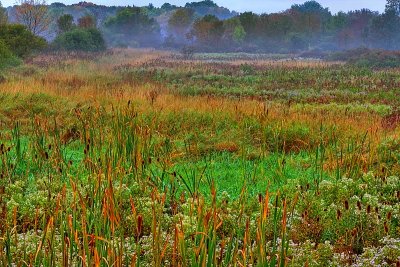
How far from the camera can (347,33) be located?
83812 millimetres

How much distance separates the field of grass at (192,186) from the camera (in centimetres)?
339

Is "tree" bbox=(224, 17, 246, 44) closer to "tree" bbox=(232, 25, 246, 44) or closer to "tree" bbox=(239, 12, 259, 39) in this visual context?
"tree" bbox=(232, 25, 246, 44)

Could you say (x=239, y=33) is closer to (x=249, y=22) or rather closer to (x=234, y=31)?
(x=234, y=31)

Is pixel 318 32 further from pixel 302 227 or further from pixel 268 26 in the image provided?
pixel 302 227

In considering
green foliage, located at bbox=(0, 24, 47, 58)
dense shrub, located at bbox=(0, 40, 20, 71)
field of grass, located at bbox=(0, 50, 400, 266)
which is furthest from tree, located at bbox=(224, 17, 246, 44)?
field of grass, located at bbox=(0, 50, 400, 266)

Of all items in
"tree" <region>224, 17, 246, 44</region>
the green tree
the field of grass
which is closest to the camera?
the field of grass

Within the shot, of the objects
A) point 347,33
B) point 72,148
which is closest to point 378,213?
point 72,148

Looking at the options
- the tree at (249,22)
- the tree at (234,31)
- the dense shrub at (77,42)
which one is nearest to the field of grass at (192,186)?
→ the dense shrub at (77,42)

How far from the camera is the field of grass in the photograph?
339 cm

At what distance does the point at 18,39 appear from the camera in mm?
31719

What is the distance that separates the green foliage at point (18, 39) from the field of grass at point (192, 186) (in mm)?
15439

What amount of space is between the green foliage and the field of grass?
50.7ft

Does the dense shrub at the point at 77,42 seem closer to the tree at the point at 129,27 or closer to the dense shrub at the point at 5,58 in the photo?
the dense shrub at the point at 5,58

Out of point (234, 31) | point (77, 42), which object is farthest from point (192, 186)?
point (234, 31)
